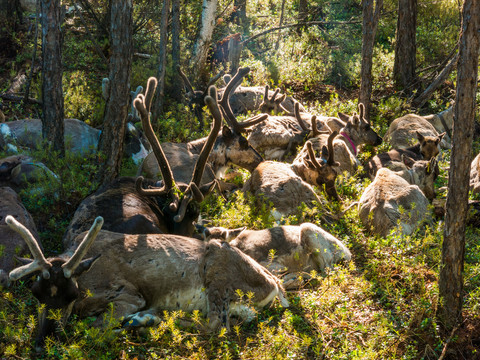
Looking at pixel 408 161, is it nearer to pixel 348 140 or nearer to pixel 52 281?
pixel 348 140

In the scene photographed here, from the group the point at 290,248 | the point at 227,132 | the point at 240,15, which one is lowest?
the point at 290,248

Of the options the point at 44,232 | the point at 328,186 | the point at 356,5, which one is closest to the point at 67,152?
the point at 44,232

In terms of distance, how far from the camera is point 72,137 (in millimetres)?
11508

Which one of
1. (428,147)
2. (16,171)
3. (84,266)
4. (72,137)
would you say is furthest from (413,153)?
(84,266)

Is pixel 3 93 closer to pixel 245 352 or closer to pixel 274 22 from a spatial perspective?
pixel 245 352

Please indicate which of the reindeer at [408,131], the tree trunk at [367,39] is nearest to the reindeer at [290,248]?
the reindeer at [408,131]

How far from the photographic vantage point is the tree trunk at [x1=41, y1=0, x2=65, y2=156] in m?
9.64

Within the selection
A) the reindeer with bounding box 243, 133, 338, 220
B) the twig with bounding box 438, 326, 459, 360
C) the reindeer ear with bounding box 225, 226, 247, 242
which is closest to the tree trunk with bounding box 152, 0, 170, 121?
the reindeer with bounding box 243, 133, 338, 220

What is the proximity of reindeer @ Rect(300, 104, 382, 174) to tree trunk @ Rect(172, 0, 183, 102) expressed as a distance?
504 cm

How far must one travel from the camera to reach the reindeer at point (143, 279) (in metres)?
5.12

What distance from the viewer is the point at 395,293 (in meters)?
7.03

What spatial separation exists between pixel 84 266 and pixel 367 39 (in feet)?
34.2

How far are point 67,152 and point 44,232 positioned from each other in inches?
110

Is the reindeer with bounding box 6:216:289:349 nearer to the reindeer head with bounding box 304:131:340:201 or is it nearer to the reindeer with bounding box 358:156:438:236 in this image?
the reindeer with bounding box 358:156:438:236
